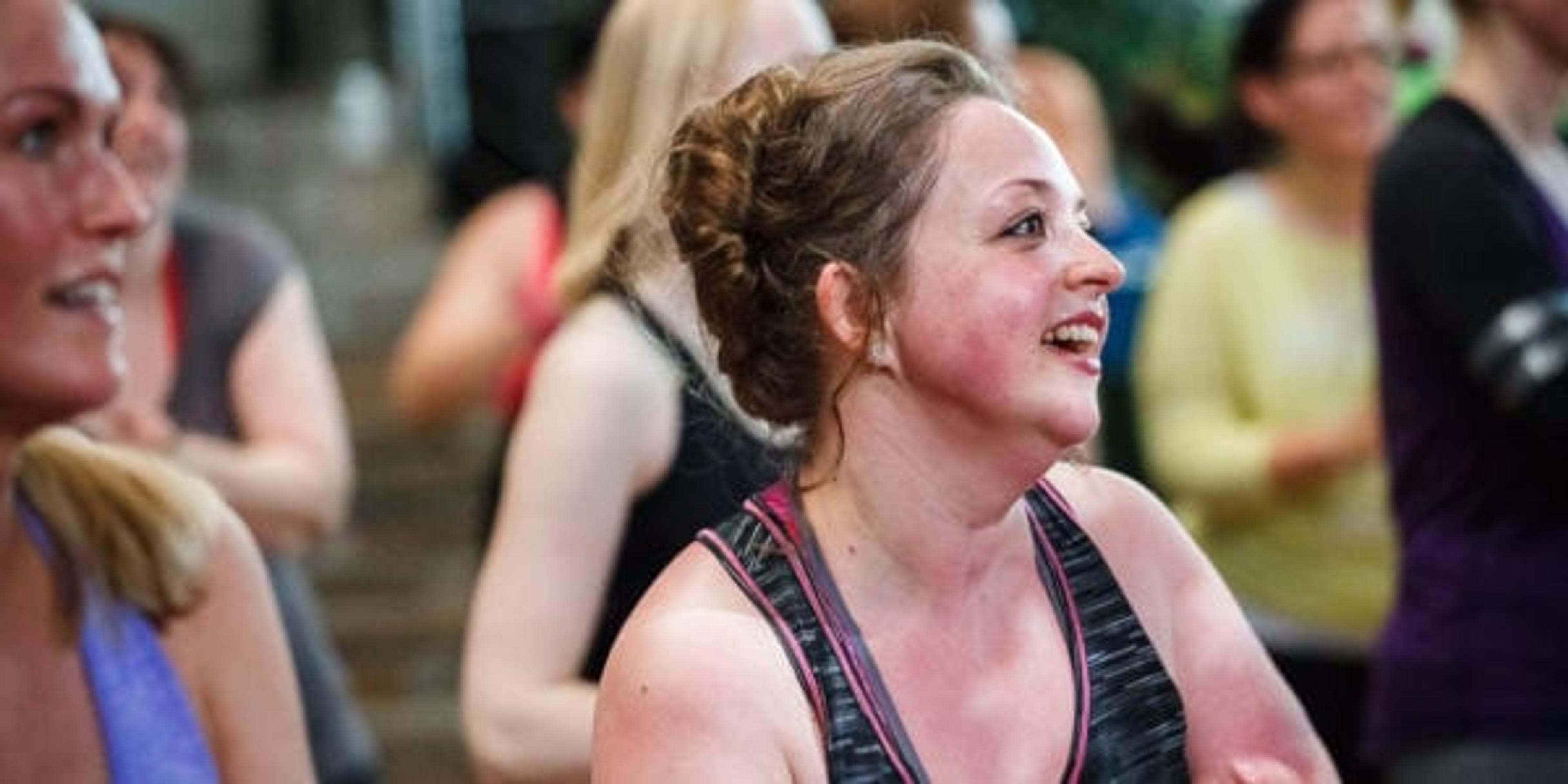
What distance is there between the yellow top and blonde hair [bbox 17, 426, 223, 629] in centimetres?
213

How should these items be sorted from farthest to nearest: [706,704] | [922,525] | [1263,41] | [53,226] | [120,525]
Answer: [1263,41]
[120,525]
[53,226]
[922,525]
[706,704]

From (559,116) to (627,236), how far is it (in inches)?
277

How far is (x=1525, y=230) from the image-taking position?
3420 mm

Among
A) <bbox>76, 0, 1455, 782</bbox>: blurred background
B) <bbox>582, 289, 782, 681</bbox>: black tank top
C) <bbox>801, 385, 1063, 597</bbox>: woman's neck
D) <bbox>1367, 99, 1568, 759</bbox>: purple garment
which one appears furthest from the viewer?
<bbox>76, 0, 1455, 782</bbox>: blurred background

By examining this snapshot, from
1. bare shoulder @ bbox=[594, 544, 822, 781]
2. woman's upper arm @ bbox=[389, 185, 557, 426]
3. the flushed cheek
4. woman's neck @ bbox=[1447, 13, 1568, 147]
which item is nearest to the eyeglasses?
woman's neck @ bbox=[1447, 13, 1568, 147]

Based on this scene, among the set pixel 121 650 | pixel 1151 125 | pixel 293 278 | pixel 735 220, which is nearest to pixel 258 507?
pixel 293 278

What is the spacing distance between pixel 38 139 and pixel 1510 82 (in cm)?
177

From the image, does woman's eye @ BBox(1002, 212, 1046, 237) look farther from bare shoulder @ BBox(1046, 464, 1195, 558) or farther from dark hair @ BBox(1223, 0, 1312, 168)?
dark hair @ BBox(1223, 0, 1312, 168)

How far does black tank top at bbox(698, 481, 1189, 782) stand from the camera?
2.04 m

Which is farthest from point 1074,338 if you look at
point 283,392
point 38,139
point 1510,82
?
point 283,392

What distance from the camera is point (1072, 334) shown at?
2092mm

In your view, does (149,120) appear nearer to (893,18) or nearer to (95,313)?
(893,18)

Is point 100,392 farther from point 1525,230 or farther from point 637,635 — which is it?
point 1525,230

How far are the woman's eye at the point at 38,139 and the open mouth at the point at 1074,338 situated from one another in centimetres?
91
